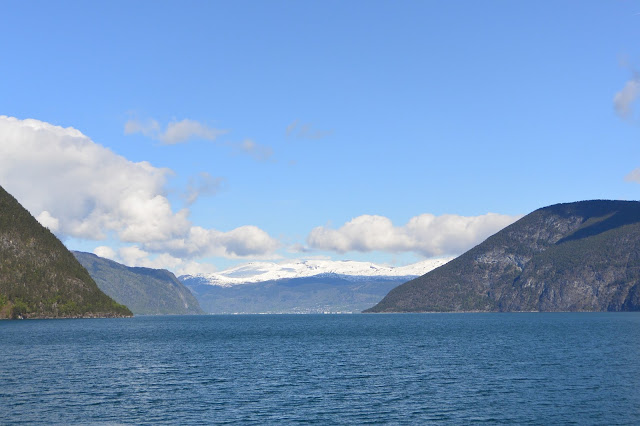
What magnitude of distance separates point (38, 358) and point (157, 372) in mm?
34384

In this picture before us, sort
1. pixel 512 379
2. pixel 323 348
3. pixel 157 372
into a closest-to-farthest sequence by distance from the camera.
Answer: pixel 512 379 → pixel 157 372 → pixel 323 348

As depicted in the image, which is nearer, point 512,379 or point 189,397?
point 189,397

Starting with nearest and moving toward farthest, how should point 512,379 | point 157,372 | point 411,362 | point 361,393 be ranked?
point 361,393 → point 512,379 → point 157,372 → point 411,362

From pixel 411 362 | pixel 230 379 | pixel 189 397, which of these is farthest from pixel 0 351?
pixel 411 362

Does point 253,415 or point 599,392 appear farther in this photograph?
point 599,392

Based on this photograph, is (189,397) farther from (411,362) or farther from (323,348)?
(323,348)

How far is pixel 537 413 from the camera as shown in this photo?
7462cm

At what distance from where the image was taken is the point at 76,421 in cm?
7025

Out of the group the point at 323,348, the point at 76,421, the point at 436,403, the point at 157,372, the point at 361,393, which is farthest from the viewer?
the point at 323,348

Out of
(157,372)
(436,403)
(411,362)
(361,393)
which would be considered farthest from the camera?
(411,362)

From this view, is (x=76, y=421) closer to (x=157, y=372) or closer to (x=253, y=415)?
(x=253, y=415)

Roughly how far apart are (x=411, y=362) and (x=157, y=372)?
1826 inches

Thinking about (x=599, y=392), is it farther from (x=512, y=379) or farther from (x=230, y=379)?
(x=230, y=379)

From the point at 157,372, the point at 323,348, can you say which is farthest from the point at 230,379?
the point at 323,348
